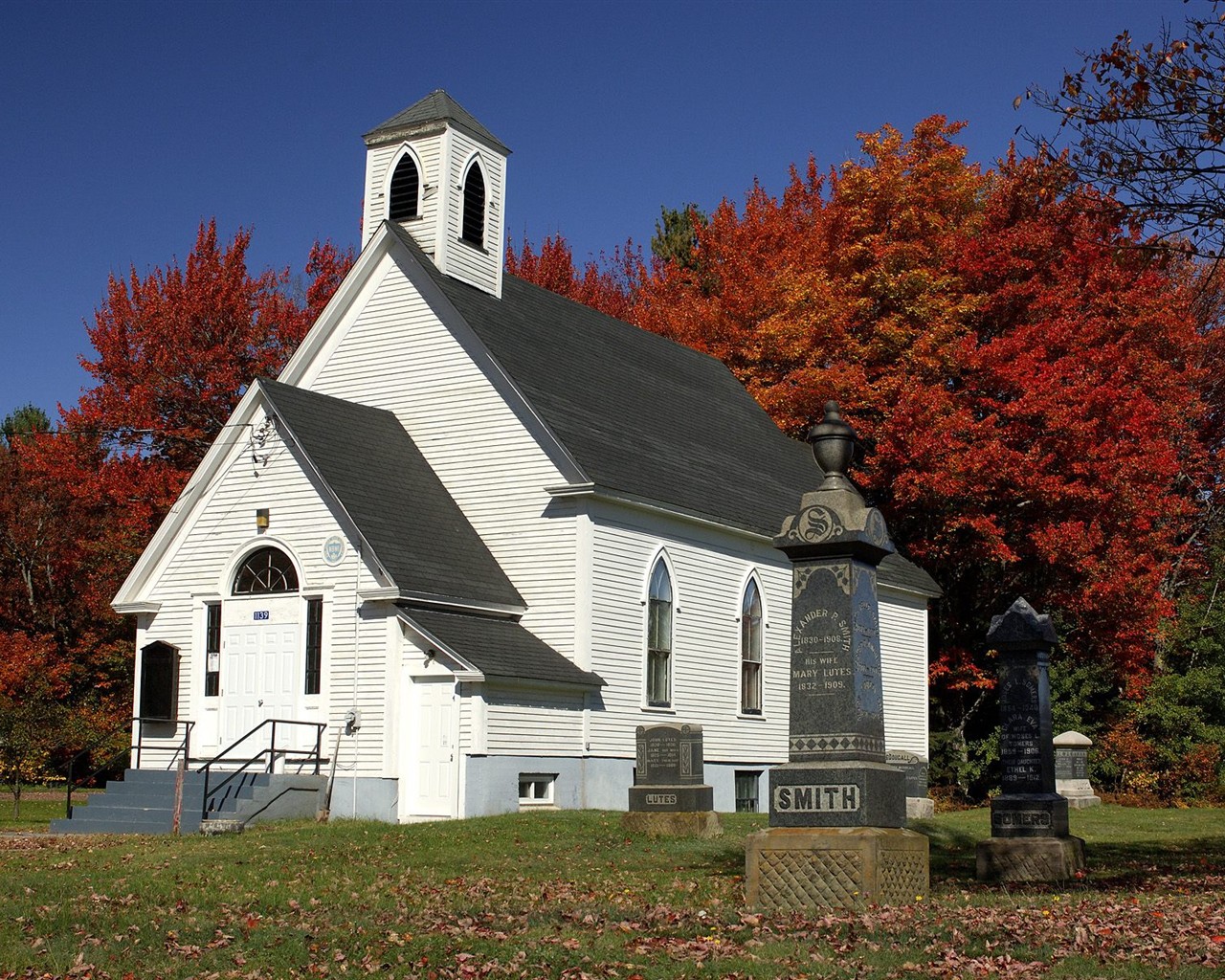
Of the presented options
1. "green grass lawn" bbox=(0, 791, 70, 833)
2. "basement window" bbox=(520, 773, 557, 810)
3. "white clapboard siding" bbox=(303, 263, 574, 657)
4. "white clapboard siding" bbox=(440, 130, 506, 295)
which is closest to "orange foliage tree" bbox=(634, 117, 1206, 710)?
"white clapboard siding" bbox=(440, 130, 506, 295)

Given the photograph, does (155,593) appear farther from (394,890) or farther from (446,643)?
(394,890)

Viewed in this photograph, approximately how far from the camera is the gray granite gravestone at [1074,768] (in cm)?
3136

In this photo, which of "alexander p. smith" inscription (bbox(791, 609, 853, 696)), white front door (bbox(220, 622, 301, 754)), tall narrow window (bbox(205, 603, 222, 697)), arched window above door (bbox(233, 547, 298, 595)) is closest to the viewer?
"alexander p. smith" inscription (bbox(791, 609, 853, 696))

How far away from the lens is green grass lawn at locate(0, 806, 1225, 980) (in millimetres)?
9555

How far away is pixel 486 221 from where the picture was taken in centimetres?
2898

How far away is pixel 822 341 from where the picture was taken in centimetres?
3944

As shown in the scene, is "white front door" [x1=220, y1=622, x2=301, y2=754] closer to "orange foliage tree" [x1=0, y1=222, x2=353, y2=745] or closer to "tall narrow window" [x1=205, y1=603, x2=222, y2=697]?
"tall narrow window" [x1=205, y1=603, x2=222, y2=697]

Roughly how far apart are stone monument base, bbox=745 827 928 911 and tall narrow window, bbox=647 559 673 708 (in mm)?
13740

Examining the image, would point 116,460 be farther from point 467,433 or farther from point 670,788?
point 670,788

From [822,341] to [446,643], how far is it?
20.2m

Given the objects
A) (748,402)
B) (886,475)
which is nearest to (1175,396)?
(886,475)

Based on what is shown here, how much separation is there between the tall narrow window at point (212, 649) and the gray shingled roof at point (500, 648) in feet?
12.8

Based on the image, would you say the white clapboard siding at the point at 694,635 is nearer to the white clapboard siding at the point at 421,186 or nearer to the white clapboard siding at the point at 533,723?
the white clapboard siding at the point at 533,723

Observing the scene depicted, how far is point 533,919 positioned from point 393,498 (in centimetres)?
1362
